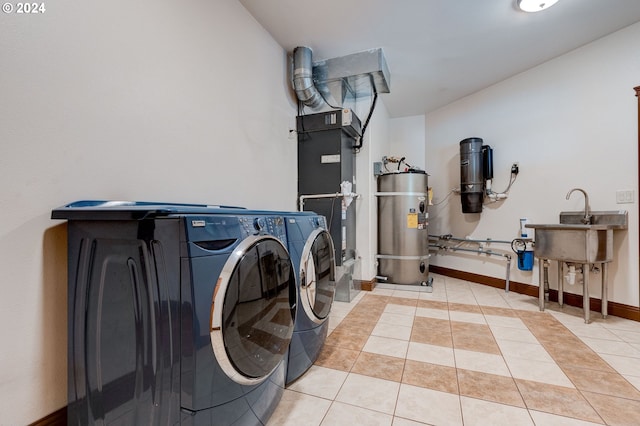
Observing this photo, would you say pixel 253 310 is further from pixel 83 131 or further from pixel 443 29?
pixel 443 29

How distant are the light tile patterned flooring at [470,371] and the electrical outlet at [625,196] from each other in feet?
3.54

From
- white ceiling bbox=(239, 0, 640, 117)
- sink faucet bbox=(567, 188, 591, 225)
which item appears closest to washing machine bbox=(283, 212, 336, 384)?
white ceiling bbox=(239, 0, 640, 117)

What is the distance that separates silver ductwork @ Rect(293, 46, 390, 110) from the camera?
268 cm

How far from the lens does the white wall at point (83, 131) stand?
0.99 metres

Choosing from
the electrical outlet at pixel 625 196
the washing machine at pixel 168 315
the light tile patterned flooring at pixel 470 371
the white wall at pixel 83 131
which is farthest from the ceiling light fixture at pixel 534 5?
the washing machine at pixel 168 315

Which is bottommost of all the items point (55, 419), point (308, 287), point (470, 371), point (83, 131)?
point (470, 371)

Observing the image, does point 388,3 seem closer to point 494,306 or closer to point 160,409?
point 160,409

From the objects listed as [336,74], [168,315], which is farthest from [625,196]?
[168,315]

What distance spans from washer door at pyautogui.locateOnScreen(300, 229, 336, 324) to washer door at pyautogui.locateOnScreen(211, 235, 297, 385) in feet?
0.73

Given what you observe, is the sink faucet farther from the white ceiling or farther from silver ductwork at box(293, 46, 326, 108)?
silver ductwork at box(293, 46, 326, 108)

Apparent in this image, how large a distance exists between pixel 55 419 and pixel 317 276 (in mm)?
1259

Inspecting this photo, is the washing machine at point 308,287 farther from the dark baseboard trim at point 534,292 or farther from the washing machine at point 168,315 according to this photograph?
the dark baseboard trim at point 534,292

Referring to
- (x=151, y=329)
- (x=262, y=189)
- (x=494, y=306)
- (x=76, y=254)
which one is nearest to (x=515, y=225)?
(x=494, y=306)

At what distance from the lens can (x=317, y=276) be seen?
1.63m
